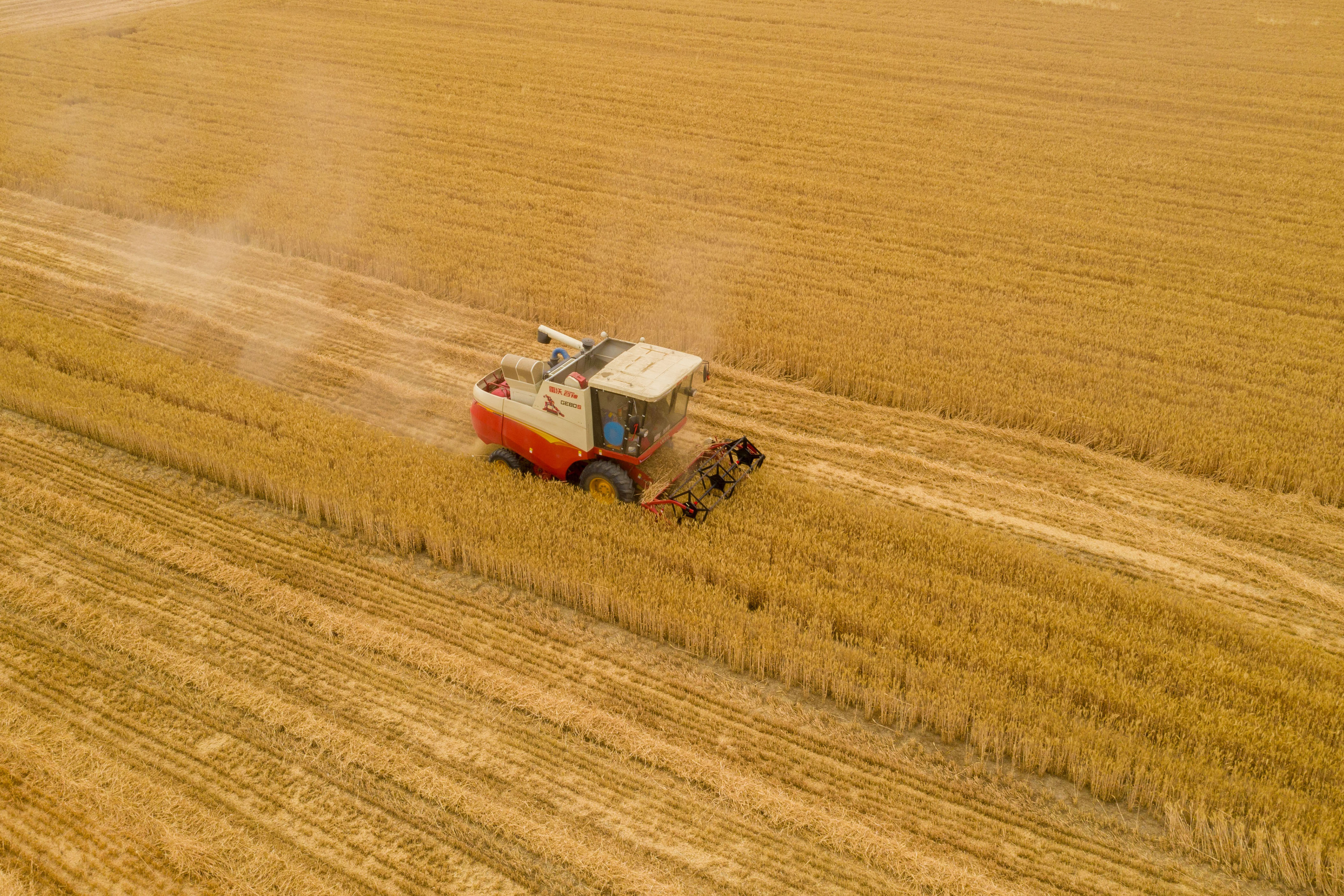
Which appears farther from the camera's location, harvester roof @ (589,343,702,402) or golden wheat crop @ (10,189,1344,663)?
golden wheat crop @ (10,189,1344,663)

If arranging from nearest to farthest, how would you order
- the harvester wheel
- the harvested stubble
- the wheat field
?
the wheat field
the harvested stubble
the harvester wheel

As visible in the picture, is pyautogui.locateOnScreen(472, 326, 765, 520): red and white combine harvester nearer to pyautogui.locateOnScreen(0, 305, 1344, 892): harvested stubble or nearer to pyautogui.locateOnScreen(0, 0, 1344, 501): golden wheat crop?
pyautogui.locateOnScreen(0, 305, 1344, 892): harvested stubble

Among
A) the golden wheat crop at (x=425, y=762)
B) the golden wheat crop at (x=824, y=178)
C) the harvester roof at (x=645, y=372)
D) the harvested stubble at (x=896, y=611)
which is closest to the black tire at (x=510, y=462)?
the harvested stubble at (x=896, y=611)

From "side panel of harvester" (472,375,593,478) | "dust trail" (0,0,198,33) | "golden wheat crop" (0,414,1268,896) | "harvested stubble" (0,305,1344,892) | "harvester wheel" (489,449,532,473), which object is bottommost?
"golden wheat crop" (0,414,1268,896)

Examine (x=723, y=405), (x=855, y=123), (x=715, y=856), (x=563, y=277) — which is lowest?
(x=715, y=856)

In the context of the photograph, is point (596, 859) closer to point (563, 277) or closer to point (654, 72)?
point (563, 277)

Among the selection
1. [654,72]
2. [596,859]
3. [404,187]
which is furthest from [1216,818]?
[654,72]

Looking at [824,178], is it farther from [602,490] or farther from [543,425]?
[602,490]

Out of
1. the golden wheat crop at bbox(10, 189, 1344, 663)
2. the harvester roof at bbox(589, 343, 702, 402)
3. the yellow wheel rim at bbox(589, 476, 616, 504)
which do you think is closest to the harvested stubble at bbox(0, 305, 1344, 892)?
the yellow wheel rim at bbox(589, 476, 616, 504)
